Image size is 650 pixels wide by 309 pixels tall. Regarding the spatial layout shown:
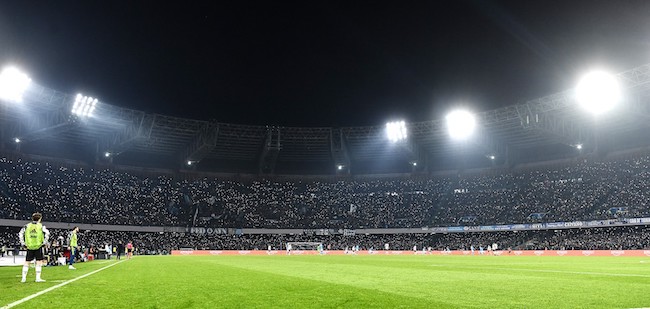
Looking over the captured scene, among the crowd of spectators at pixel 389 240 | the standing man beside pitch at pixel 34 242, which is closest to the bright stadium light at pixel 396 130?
the crowd of spectators at pixel 389 240

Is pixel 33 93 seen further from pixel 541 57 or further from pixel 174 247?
pixel 541 57

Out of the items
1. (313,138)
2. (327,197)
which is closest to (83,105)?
(313,138)

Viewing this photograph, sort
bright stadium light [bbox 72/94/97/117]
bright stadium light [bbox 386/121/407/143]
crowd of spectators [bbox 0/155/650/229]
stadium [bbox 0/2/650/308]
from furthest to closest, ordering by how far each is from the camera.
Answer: bright stadium light [bbox 386/121/407/143], crowd of spectators [bbox 0/155/650/229], stadium [bbox 0/2/650/308], bright stadium light [bbox 72/94/97/117]

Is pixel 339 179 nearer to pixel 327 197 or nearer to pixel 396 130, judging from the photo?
pixel 327 197

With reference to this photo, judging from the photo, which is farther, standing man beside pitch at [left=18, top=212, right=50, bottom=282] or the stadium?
the stadium

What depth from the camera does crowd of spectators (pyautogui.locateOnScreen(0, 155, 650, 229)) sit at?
2309 inches

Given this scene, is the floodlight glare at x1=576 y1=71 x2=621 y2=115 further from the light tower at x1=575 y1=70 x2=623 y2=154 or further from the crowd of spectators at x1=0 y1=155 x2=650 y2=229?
the crowd of spectators at x1=0 y1=155 x2=650 y2=229

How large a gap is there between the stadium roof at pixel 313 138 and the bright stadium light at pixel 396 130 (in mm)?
1796

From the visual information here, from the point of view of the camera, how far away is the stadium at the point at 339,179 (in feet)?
174

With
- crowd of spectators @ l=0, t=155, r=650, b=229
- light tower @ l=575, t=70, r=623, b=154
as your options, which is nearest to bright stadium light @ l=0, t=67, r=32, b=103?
crowd of spectators @ l=0, t=155, r=650, b=229

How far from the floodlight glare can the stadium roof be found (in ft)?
3.25

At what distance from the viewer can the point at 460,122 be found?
2319 inches

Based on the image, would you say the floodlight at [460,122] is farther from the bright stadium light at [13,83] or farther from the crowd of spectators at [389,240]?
the bright stadium light at [13,83]

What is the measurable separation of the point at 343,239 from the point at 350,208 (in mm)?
5445
